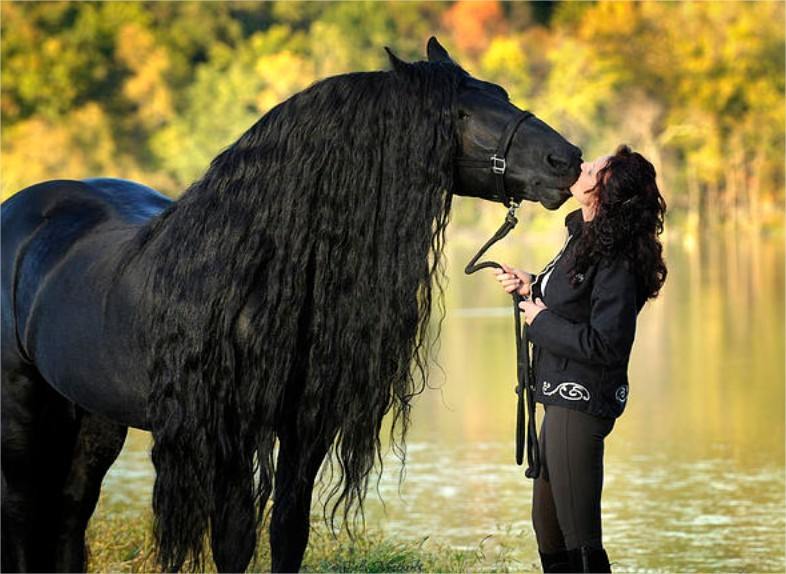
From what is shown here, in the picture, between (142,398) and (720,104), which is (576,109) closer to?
(720,104)

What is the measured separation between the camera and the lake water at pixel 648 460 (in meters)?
7.13

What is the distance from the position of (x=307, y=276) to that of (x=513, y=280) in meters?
0.73

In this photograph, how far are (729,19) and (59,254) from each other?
4831 centimetres

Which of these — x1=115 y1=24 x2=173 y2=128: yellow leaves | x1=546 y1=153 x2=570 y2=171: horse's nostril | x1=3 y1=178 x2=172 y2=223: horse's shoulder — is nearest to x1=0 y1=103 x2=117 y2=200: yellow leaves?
x1=115 y1=24 x2=173 y2=128: yellow leaves

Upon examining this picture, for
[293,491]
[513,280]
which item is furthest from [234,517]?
[513,280]

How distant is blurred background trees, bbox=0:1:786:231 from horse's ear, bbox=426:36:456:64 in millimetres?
42564


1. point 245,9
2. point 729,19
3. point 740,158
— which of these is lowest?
point 740,158

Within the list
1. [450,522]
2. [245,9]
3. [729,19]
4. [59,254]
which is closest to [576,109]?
[729,19]

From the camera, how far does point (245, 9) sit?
6256 centimetres

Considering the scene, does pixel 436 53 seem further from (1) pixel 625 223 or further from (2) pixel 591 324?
(2) pixel 591 324

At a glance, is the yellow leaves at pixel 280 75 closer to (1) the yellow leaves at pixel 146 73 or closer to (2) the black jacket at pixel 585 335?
(1) the yellow leaves at pixel 146 73

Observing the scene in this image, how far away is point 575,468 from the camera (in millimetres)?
4023

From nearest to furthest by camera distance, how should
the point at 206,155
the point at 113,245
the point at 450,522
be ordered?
the point at 113,245
the point at 450,522
the point at 206,155

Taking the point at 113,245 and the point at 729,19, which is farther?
the point at 729,19
